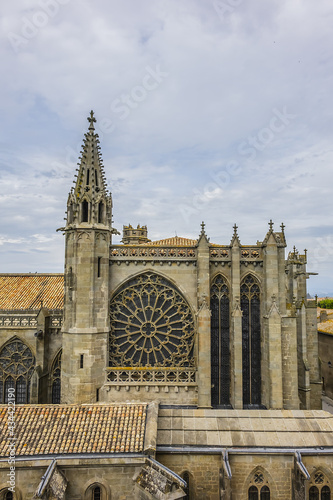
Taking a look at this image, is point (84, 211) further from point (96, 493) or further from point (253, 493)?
point (253, 493)

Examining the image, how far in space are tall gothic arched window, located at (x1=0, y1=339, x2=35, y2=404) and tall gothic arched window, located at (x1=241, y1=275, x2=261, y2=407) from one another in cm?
1439

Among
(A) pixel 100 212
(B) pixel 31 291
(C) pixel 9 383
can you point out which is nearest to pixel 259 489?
(A) pixel 100 212

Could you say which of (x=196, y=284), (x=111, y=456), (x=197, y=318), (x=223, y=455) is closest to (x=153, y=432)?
(x=111, y=456)

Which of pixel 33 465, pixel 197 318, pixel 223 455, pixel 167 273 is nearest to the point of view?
pixel 33 465

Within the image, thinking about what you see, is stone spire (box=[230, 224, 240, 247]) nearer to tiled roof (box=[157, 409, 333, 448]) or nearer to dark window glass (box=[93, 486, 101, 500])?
tiled roof (box=[157, 409, 333, 448])

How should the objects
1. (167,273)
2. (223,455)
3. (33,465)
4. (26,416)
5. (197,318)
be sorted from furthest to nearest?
1. (167,273)
2. (197,318)
3. (26,416)
4. (223,455)
5. (33,465)

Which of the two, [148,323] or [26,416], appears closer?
[26,416]

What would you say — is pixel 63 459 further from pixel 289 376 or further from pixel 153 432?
pixel 289 376

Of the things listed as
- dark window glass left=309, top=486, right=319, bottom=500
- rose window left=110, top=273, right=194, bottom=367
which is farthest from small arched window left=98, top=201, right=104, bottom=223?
dark window glass left=309, top=486, right=319, bottom=500

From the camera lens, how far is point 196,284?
1925 cm

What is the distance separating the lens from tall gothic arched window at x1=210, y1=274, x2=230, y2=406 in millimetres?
19188

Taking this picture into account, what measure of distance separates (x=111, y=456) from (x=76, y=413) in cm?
261

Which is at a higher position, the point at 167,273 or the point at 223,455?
the point at 167,273

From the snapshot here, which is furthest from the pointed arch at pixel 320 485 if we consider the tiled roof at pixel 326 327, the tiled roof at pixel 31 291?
the tiled roof at pixel 326 327
